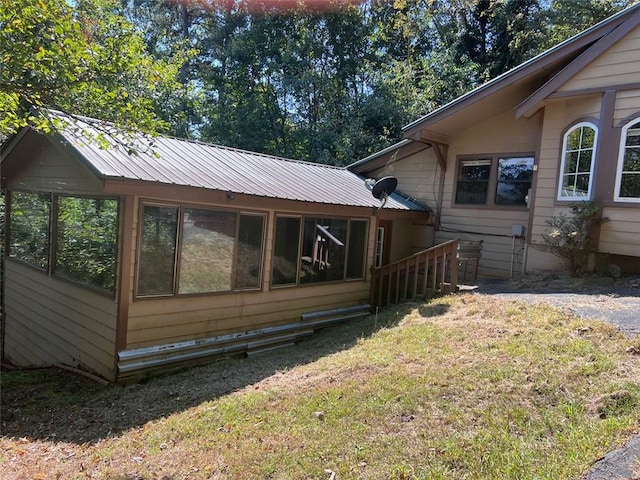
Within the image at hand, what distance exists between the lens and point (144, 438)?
402cm

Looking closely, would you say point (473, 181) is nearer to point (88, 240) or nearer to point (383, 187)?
point (383, 187)

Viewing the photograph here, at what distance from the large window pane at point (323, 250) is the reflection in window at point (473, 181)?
11.3 feet

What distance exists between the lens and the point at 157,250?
5.88 meters

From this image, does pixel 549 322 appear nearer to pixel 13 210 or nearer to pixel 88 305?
pixel 88 305

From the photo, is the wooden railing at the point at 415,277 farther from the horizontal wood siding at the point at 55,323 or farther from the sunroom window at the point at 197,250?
the horizontal wood siding at the point at 55,323

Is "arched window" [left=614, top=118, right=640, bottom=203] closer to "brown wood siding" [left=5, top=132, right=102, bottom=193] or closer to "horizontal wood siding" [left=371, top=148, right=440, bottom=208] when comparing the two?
"horizontal wood siding" [left=371, top=148, right=440, bottom=208]

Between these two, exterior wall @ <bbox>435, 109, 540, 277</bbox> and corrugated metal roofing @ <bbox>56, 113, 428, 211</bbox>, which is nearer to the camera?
corrugated metal roofing @ <bbox>56, 113, 428, 211</bbox>

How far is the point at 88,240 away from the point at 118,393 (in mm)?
2367

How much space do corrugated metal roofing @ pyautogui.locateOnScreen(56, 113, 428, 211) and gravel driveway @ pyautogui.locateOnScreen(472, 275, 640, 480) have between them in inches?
117

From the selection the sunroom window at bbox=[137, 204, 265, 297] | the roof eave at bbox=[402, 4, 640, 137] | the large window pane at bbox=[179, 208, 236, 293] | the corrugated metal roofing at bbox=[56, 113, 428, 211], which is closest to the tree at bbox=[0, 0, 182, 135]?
the corrugated metal roofing at bbox=[56, 113, 428, 211]

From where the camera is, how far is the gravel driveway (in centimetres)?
260

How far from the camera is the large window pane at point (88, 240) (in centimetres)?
593

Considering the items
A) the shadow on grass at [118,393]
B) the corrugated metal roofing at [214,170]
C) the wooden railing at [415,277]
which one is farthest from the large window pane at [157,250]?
the wooden railing at [415,277]

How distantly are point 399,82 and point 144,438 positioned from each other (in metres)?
17.6
